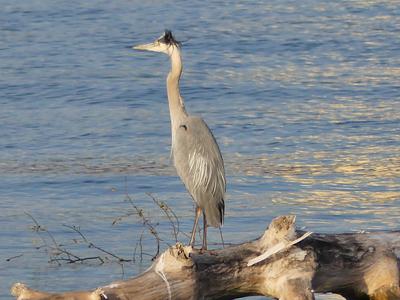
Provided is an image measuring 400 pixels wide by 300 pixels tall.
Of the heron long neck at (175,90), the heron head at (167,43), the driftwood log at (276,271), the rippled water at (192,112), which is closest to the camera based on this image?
the driftwood log at (276,271)

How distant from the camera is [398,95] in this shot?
13492 millimetres

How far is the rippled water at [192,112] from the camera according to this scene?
9258 millimetres

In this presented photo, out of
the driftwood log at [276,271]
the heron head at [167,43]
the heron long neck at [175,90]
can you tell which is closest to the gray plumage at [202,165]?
the heron long neck at [175,90]

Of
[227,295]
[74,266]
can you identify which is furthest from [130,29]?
[227,295]

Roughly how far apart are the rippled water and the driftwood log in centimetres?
197

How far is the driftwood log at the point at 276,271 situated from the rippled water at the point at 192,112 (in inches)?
77.6

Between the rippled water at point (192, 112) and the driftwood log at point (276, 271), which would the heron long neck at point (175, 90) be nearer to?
the rippled water at point (192, 112)

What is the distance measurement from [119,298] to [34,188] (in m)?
4.70

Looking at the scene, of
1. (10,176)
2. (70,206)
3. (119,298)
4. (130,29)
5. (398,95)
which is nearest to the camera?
(119,298)

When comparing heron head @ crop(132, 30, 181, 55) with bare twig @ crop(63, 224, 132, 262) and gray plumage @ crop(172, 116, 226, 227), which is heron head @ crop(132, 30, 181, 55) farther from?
bare twig @ crop(63, 224, 132, 262)

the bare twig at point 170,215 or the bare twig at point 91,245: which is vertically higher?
the bare twig at point 170,215

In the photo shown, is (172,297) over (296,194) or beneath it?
over

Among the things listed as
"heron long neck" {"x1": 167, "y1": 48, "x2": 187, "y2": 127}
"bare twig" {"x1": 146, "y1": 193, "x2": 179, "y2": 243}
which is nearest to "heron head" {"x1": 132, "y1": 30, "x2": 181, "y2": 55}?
"heron long neck" {"x1": 167, "y1": 48, "x2": 187, "y2": 127}

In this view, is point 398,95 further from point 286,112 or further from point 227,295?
point 227,295
